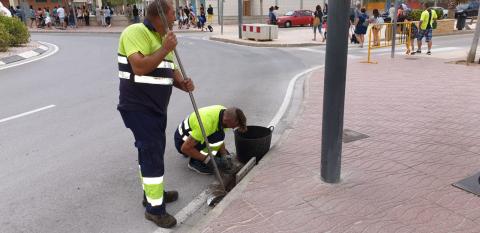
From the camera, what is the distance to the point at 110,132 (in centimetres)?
592

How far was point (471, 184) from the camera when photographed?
386 centimetres

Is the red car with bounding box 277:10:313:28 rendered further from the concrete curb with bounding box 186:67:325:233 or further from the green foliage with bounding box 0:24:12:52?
the concrete curb with bounding box 186:67:325:233

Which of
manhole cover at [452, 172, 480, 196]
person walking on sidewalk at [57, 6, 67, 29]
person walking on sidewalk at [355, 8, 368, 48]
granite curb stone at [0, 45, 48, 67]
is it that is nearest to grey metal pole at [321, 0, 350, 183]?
manhole cover at [452, 172, 480, 196]

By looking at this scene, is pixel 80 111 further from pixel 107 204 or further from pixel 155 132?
pixel 155 132

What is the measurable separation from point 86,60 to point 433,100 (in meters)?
10.6

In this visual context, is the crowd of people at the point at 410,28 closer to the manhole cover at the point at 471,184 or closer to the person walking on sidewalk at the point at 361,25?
the person walking on sidewalk at the point at 361,25

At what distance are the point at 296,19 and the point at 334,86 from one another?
29.3 meters

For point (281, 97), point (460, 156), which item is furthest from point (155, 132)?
point (281, 97)

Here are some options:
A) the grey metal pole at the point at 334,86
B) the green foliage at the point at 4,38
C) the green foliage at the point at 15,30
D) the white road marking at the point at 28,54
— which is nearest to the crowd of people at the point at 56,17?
the green foliage at the point at 15,30

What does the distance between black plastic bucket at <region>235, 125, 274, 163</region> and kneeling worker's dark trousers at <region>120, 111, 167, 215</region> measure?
136 centimetres

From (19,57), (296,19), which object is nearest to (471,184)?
(19,57)

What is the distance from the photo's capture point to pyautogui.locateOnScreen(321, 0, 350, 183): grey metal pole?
3486 millimetres

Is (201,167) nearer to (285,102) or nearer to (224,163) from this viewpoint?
(224,163)

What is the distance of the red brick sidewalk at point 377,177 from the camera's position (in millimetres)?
3289
